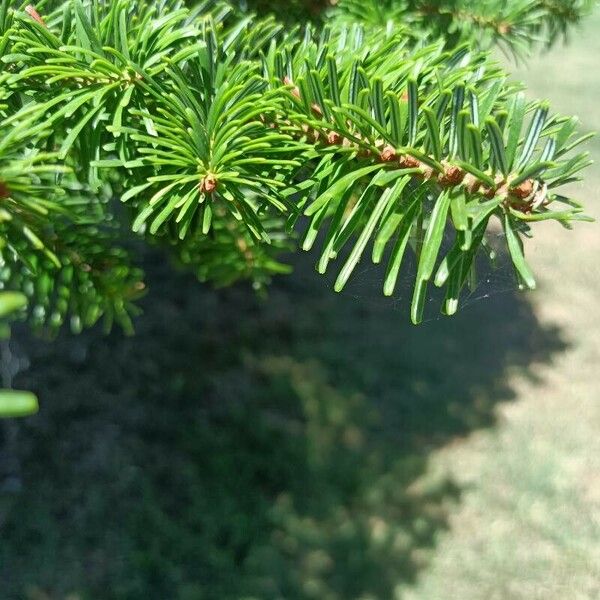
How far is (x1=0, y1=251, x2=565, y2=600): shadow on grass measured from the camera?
1.33m

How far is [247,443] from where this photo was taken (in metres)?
1.57

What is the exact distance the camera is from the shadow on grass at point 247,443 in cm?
133

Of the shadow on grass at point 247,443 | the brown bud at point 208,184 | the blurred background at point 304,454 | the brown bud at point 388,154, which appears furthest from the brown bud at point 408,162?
the shadow on grass at point 247,443

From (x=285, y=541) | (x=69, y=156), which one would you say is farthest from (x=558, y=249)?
(x=69, y=156)

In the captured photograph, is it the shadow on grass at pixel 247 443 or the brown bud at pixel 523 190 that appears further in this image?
the shadow on grass at pixel 247 443

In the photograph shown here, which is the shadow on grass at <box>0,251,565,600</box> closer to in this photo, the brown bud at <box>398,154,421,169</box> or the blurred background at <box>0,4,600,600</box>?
the blurred background at <box>0,4,600,600</box>

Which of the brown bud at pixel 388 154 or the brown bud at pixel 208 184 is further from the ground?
the brown bud at pixel 388 154

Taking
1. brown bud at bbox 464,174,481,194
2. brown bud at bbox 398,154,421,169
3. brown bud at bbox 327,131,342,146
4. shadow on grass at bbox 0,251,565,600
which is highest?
brown bud at bbox 327,131,342,146

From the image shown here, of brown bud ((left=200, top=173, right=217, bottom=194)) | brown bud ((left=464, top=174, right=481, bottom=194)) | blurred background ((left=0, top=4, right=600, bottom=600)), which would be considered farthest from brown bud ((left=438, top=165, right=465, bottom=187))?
blurred background ((left=0, top=4, right=600, bottom=600))

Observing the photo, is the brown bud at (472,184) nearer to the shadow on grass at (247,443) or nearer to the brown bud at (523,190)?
the brown bud at (523,190)

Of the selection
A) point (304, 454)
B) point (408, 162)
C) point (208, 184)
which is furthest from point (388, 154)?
point (304, 454)

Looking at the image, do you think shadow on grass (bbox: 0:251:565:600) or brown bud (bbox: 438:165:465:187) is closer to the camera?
brown bud (bbox: 438:165:465:187)

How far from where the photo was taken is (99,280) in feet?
2.27

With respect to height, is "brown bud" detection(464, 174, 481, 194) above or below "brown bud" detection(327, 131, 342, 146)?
below
